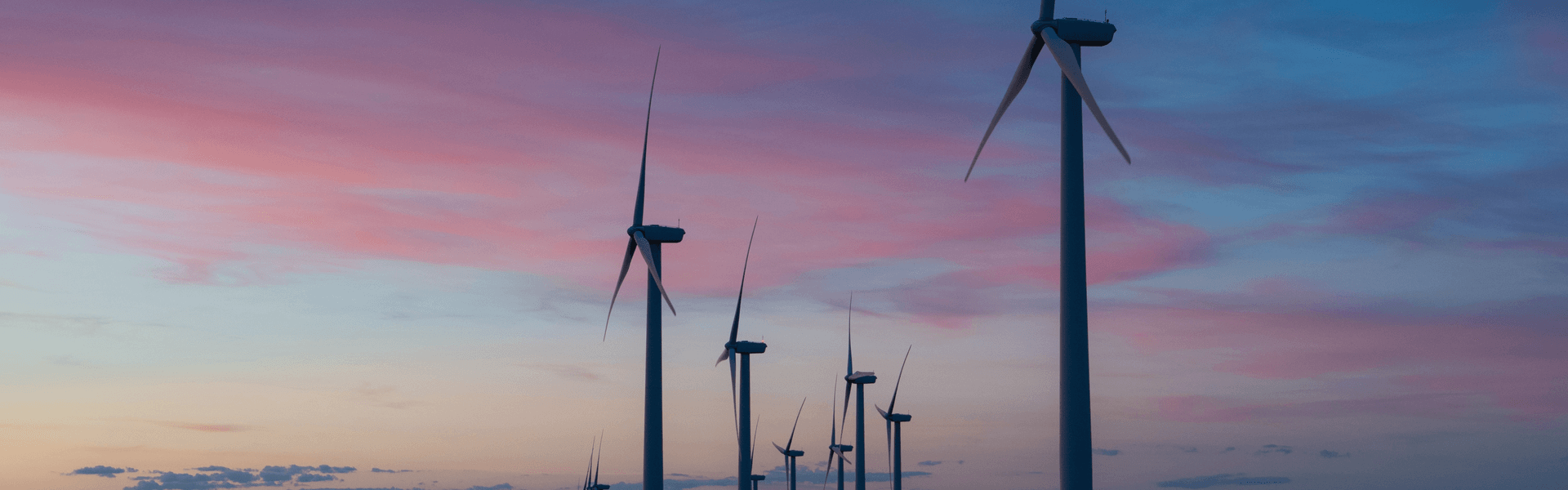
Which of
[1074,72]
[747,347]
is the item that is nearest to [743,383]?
[747,347]

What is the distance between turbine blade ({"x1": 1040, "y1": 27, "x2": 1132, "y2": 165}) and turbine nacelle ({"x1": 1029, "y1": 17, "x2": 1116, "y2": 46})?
12.1 inches

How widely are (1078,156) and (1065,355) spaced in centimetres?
714

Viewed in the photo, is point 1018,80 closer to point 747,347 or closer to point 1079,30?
point 1079,30

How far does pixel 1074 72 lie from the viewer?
48219 millimetres

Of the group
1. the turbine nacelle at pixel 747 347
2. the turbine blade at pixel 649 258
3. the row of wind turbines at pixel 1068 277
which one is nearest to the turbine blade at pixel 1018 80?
the row of wind turbines at pixel 1068 277

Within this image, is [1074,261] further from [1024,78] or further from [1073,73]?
[1024,78]

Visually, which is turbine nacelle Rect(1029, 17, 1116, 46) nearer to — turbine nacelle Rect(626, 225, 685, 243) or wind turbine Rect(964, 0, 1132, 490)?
wind turbine Rect(964, 0, 1132, 490)

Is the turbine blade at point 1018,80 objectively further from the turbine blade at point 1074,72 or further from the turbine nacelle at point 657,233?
the turbine nacelle at point 657,233

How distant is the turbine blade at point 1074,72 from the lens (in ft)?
151

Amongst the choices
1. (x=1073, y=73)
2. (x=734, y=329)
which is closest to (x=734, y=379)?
(x=734, y=329)

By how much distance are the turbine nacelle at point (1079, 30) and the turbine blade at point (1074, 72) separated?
31 cm

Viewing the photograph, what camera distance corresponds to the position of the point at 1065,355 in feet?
142

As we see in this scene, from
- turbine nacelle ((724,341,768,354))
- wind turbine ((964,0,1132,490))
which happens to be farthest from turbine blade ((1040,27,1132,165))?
turbine nacelle ((724,341,768,354))

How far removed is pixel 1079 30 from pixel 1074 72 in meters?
4.89
